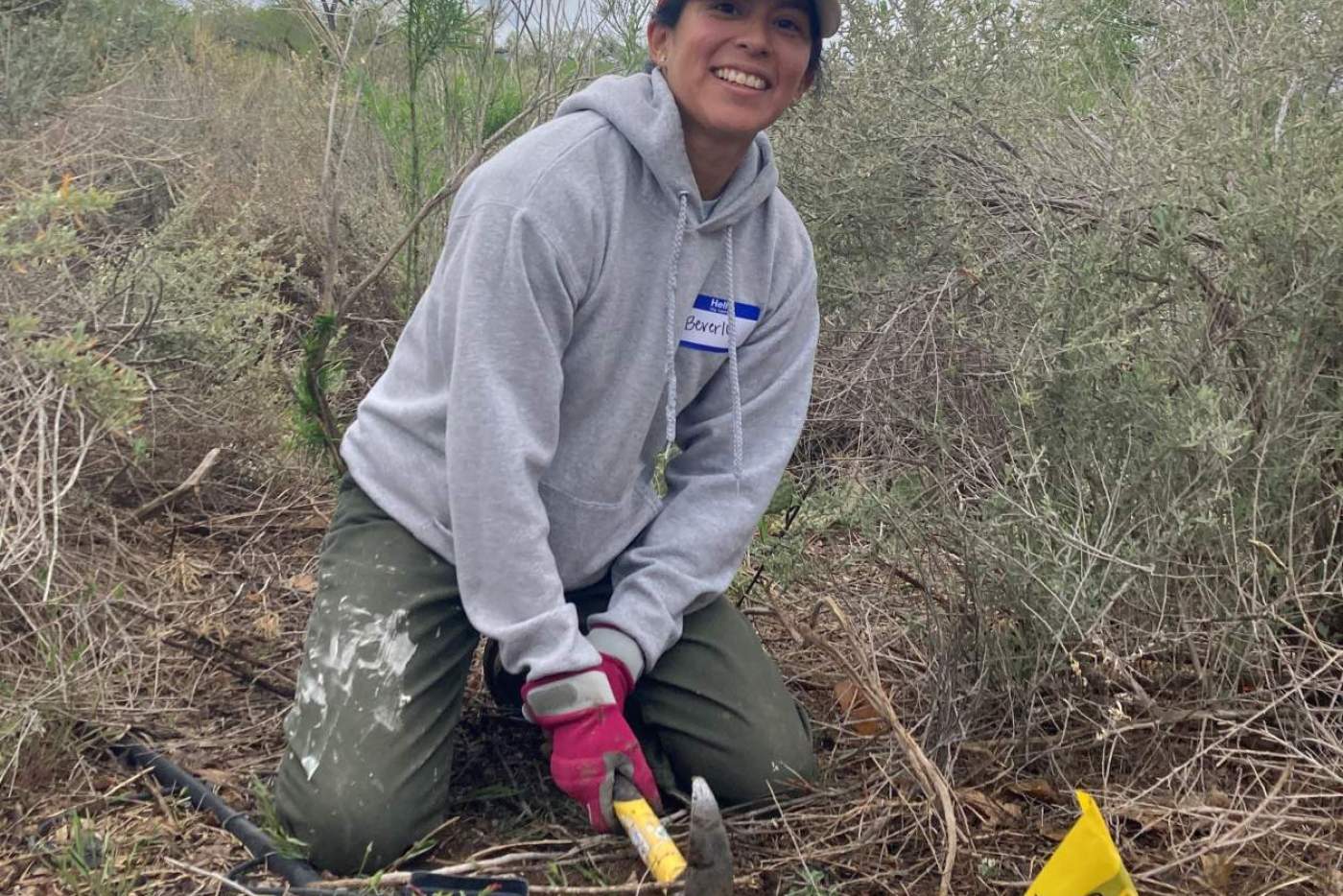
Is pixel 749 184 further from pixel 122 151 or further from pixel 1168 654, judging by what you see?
pixel 122 151

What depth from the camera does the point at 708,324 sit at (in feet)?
8.80

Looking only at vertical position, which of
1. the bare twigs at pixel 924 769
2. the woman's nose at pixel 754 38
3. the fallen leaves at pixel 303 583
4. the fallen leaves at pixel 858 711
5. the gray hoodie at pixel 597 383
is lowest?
the fallen leaves at pixel 303 583

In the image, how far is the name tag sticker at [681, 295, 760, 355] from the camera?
2.66 metres

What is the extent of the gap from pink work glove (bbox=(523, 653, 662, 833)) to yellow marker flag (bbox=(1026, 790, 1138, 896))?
2.39ft

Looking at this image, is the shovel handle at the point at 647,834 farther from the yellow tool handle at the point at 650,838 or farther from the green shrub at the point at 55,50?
the green shrub at the point at 55,50

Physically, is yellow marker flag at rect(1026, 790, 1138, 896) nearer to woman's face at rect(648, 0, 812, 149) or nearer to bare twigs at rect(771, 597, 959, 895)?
bare twigs at rect(771, 597, 959, 895)

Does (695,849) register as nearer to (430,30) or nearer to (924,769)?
(924,769)

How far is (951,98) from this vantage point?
3.61m

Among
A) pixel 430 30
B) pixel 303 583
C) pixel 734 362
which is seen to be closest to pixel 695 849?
pixel 734 362

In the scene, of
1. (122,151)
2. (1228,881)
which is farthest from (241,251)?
(1228,881)

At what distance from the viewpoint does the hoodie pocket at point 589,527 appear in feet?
8.55

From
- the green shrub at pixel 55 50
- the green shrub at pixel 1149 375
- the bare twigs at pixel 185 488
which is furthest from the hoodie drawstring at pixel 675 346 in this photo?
the green shrub at pixel 55 50

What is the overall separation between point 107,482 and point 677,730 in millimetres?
1740

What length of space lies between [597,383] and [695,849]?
944 mm
